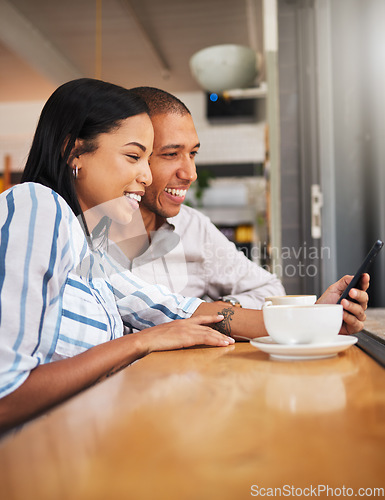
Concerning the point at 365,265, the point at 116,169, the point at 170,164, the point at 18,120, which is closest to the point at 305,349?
the point at 365,265

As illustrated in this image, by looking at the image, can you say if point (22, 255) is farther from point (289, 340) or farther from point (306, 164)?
point (306, 164)

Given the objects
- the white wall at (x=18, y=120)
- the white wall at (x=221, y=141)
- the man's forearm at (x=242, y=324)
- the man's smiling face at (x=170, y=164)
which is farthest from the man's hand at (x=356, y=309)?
the white wall at (x=18, y=120)

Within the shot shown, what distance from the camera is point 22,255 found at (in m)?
0.71

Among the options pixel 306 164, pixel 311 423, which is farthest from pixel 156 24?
pixel 311 423

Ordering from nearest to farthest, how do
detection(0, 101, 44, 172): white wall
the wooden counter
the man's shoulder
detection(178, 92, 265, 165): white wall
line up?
1. the wooden counter
2. the man's shoulder
3. detection(178, 92, 265, 165): white wall
4. detection(0, 101, 44, 172): white wall

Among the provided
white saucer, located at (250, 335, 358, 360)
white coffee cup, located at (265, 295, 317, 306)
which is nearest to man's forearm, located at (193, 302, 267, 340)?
white coffee cup, located at (265, 295, 317, 306)

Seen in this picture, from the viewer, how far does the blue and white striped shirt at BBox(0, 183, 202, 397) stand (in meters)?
0.68

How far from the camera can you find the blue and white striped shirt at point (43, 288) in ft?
2.23

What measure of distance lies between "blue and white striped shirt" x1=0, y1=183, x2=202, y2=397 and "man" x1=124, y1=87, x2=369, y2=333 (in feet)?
2.58

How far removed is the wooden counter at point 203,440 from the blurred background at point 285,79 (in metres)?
0.88

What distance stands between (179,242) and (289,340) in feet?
4.07

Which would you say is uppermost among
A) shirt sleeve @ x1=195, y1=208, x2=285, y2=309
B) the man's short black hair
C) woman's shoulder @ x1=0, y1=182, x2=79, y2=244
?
the man's short black hair

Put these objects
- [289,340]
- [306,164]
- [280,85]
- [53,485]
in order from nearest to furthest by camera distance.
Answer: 1. [53,485]
2. [289,340]
3. [306,164]
4. [280,85]

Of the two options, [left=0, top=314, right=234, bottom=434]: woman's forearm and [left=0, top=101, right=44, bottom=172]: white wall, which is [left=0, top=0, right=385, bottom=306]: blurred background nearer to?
[left=0, top=101, right=44, bottom=172]: white wall
